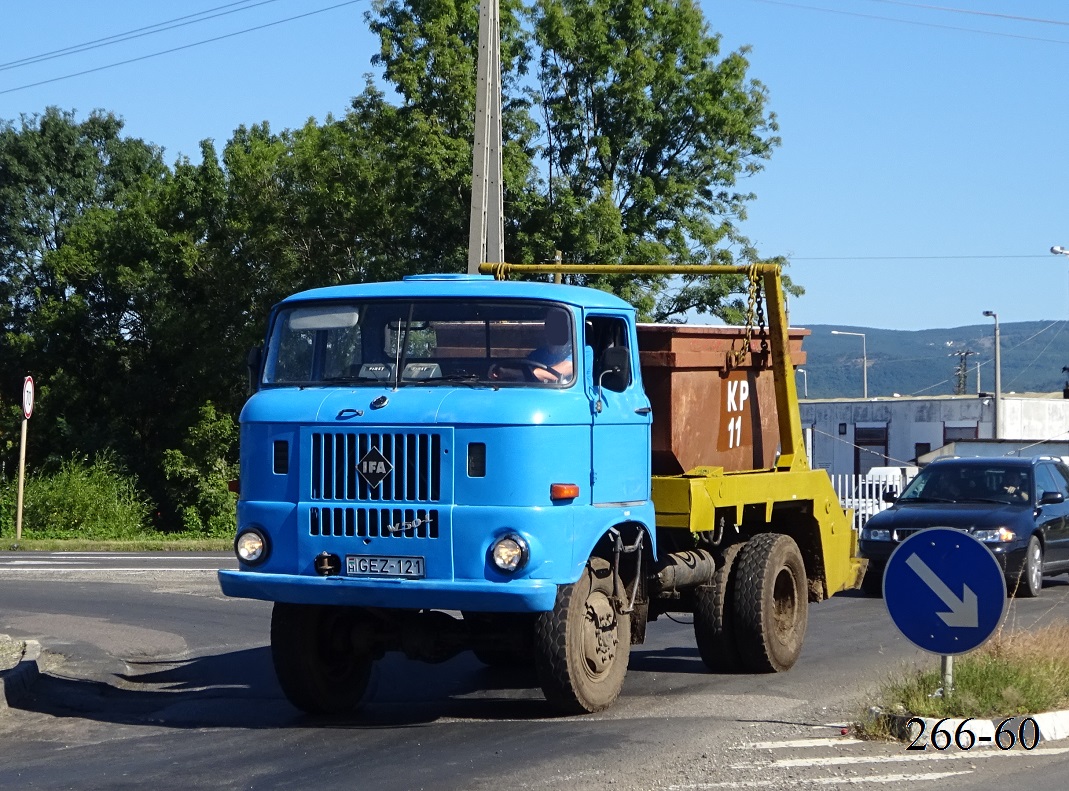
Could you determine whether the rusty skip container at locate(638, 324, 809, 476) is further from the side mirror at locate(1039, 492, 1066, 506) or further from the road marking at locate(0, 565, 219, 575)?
the road marking at locate(0, 565, 219, 575)

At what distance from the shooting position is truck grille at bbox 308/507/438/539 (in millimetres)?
8250

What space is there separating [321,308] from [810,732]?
397 centimetres

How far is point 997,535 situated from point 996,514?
39cm

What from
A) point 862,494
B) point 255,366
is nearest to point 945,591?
point 255,366

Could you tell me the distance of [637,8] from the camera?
35750 mm

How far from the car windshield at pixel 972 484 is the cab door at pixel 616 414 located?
901cm

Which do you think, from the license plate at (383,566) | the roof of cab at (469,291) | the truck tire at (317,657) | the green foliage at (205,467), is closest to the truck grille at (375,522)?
the license plate at (383,566)

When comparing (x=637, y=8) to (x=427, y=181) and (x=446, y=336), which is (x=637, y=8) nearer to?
(x=427, y=181)

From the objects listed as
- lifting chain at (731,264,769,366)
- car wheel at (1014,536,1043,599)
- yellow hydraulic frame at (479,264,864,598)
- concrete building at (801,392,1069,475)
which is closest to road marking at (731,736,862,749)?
yellow hydraulic frame at (479,264,864,598)

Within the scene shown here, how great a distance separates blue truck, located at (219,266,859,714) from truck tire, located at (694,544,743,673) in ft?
1.48

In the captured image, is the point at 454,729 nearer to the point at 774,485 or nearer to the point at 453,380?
the point at 453,380

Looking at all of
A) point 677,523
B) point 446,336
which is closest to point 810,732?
point 677,523

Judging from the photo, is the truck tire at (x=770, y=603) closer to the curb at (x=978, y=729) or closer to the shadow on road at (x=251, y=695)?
the shadow on road at (x=251, y=695)

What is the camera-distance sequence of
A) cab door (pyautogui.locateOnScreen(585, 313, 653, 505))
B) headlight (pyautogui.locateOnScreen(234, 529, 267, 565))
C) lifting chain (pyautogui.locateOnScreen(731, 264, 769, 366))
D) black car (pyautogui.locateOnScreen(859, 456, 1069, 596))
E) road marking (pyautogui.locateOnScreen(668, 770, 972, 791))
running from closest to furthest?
road marking (pyautogui.locateOnScreen(668, 770, 972, 791)) → headlight (pyautogui.locateOnScreen(234, 529, 267, 565)) → cab door (pyautogui.locateOnScreen(585, 313, 653, 505)) → lifting chain (pyautogui.locateOnScreen(731, 264, 769, 366)) → black car (pyautogui.locateOnScreen(859, 456, 1069, 596))
